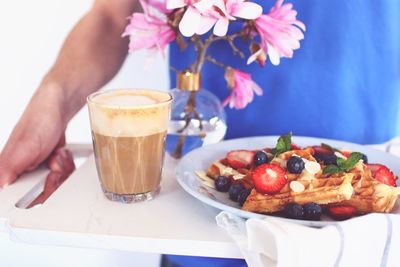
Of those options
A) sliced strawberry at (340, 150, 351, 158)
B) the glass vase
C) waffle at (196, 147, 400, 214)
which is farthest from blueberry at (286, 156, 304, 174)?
the glass vase

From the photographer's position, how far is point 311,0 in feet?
2.78

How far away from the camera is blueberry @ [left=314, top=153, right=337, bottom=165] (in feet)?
2.15

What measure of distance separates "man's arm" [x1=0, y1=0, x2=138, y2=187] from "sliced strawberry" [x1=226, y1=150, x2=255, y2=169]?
268 mm

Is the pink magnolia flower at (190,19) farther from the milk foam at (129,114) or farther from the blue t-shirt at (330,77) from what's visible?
the blue t-shirt at (330,77)

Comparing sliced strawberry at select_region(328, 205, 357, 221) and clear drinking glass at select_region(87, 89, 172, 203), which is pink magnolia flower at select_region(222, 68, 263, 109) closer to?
clear drinking glass at select_region(87, 89, 172, 203)

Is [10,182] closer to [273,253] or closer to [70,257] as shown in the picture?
[273,253]

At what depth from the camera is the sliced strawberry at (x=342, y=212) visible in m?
0.57

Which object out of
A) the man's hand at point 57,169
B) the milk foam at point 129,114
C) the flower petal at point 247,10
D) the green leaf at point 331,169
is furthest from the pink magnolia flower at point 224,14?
the man's hand at point 57,169

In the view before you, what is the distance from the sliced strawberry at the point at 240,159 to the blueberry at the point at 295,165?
0.08 meters

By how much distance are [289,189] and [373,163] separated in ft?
0.68

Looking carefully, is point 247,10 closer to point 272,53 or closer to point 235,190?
point 272,53

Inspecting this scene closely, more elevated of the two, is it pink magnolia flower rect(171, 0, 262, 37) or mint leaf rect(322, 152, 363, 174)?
pink magnolia flower rect(171, 0, 262, 37)

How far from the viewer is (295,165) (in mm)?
614

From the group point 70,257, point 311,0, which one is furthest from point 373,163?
point 70,257
